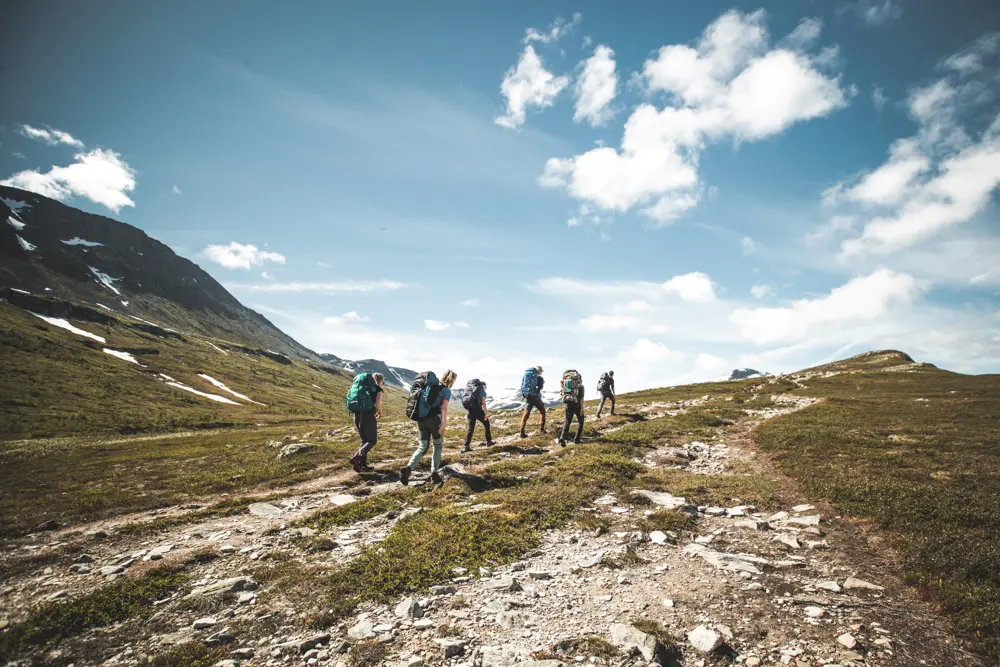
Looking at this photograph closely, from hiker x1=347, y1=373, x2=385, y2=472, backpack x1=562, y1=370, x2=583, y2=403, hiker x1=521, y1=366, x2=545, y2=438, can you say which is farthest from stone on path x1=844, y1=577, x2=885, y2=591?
hiker x1=521, y1=366, x2=545, y2=438

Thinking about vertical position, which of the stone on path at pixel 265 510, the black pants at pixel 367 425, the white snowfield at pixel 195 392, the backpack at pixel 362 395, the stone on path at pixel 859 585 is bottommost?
the white snowfield at pixel 195 392

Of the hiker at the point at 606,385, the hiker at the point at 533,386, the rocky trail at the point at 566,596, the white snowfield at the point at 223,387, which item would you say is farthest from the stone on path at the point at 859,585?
the white snowfield at the point at 223,387

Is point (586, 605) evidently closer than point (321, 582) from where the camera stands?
Yes

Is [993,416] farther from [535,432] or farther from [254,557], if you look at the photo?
[254,557]

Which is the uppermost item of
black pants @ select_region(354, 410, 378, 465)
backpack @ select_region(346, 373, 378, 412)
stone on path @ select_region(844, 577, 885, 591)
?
backpack @ select_region(346, 373, 378, 412)

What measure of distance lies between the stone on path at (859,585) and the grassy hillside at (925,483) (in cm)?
78

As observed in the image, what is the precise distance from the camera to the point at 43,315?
176 m

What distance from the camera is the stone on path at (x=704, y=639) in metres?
5.93

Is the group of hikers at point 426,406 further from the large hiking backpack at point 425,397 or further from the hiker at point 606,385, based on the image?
the hiker at point 606,385

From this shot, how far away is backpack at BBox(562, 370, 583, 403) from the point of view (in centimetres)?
2088

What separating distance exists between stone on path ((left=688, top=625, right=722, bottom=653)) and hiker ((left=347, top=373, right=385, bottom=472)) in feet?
43.4

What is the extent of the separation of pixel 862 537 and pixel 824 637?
17.4ft

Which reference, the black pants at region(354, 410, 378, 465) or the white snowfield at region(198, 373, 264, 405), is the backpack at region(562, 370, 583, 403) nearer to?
the black pants at region(354, 410, 378, 465)

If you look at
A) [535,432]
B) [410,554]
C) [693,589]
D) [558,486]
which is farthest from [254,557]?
[535,432]
